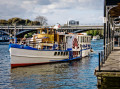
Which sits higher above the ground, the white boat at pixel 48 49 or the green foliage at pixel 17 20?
the green foliage at pixel 17 20

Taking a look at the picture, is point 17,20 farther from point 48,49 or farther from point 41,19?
point 48,49

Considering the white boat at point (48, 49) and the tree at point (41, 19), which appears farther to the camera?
the tree at point (41, 19)

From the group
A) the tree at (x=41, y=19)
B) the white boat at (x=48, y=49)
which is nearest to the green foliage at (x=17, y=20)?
the tree at (x=41, y=19)

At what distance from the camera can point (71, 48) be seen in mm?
36031

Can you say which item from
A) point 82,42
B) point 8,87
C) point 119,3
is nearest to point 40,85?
point 8,87

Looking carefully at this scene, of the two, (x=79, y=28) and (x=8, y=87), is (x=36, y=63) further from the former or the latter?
(x=79, y=28)

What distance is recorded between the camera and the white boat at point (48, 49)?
28.6 metres

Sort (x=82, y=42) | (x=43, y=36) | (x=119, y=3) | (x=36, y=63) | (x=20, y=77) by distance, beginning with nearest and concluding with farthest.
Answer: (x=119, y=3) < (x=20, y=77) < (x=36, y=63) < (x=43, y=36) < (x=82, y=42)

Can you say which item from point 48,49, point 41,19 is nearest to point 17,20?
point 41,19

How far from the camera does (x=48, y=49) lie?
31.6 meters

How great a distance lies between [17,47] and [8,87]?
10.2 meters

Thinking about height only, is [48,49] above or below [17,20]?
below

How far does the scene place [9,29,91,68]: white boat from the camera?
94.0 ft

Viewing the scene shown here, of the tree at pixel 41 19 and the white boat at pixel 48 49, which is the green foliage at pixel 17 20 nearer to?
the tree at pixel 41 19
